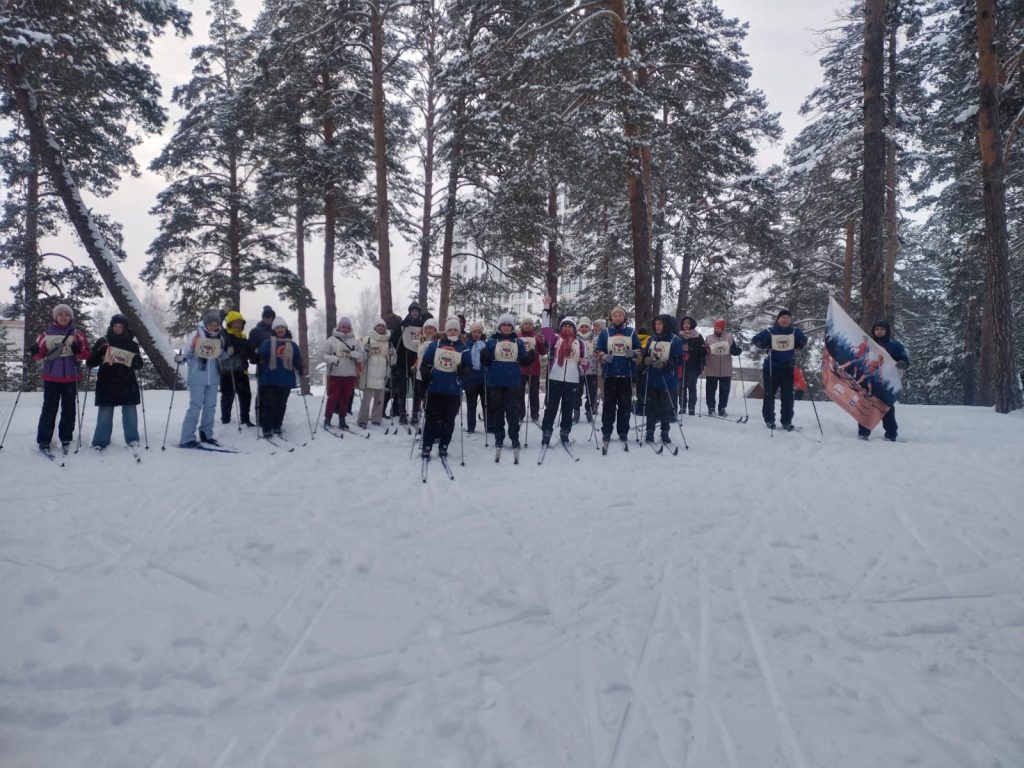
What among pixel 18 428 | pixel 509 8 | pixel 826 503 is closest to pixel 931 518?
pixel 826 503

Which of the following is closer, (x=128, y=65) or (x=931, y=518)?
(x=931, y=518)

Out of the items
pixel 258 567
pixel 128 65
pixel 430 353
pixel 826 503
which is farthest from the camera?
pixel 128 65

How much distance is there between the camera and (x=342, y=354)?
9625 mm

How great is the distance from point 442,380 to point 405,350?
2.62 m

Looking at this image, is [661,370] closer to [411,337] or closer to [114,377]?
[411,337]

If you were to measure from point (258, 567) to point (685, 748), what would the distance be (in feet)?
10.8

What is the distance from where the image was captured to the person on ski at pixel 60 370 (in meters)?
7.34

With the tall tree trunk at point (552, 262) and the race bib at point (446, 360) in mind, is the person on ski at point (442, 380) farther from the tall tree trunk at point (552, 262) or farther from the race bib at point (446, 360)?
the tall tree trunk at point (552, 262)

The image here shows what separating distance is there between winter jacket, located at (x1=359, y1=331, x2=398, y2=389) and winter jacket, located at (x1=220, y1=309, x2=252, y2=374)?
1889 millimetres

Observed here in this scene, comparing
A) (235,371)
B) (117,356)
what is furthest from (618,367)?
(117,356)

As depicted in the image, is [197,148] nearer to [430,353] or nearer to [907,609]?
[430,353]

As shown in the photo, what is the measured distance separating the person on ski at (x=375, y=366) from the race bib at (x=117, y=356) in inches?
136

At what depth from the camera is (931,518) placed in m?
5.41

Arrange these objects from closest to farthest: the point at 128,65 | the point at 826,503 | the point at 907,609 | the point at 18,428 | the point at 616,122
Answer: the point at 907,609, the point at 826,503, the point at 18,428, the point at 616,122, the point at 128,65
